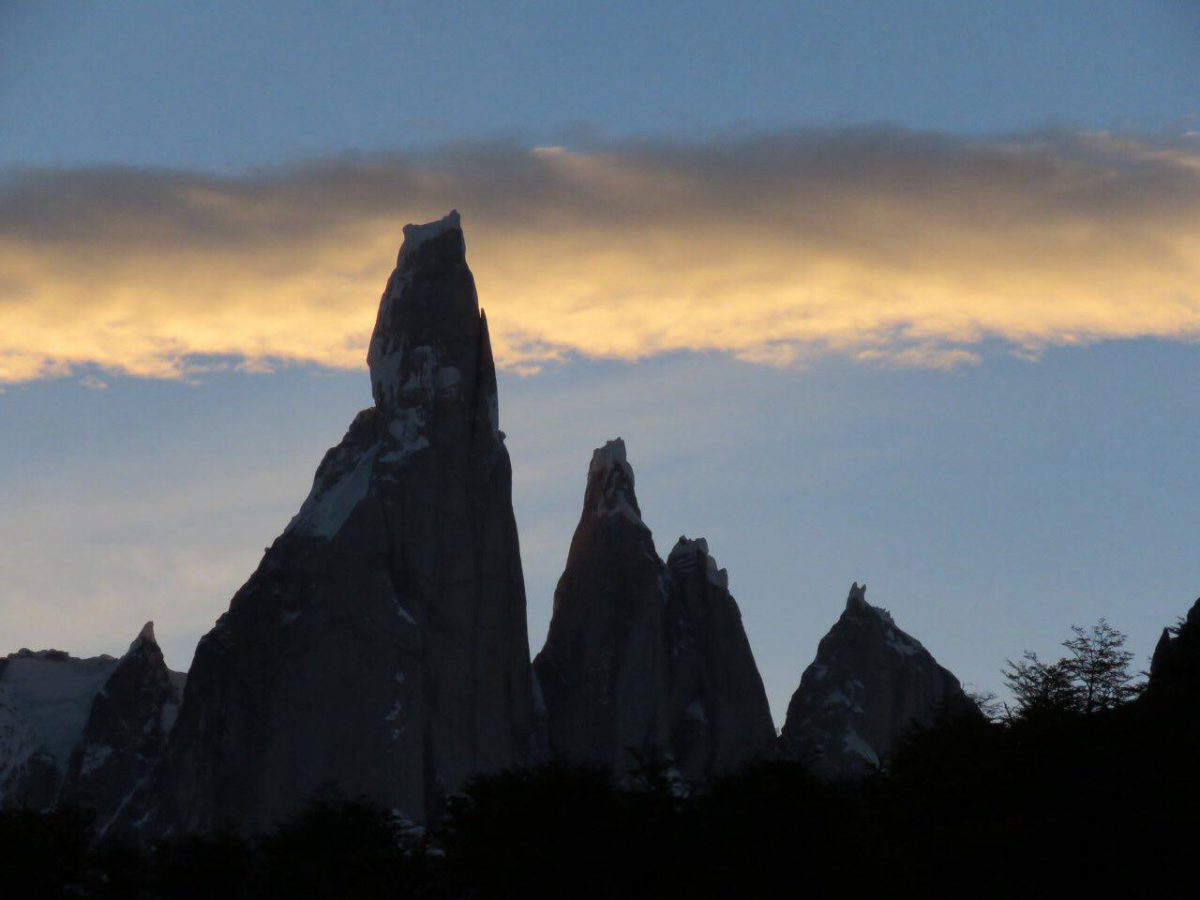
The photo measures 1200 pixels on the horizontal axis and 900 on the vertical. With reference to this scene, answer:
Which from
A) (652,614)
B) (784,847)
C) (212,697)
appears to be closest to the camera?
(784,847)

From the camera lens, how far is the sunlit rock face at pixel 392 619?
135875 millimetres

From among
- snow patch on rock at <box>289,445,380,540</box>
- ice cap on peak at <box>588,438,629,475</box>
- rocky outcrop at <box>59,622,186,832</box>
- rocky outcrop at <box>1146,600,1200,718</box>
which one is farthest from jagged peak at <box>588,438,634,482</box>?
rocky outcrop at <box>1146,600,1200,718</box>

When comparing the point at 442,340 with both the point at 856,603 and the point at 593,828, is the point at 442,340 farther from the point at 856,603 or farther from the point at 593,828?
the point at 593,828

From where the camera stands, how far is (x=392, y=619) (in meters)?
139

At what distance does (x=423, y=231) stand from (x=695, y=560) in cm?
3603

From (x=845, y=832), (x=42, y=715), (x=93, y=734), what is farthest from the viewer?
(x=42, y=715)

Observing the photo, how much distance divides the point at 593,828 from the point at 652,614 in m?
92.2

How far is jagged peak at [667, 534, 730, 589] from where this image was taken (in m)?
164

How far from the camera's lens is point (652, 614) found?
155375mm

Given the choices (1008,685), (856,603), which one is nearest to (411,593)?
(856,603)

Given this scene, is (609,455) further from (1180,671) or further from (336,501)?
(1180,671)

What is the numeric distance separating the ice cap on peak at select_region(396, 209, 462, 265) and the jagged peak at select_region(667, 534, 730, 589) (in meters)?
34.0

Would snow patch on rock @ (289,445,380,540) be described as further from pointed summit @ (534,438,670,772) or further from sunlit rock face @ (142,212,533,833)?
pointed summit @ (534,438,670,772)

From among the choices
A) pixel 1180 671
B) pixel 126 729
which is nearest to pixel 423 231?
pixel 126 729
